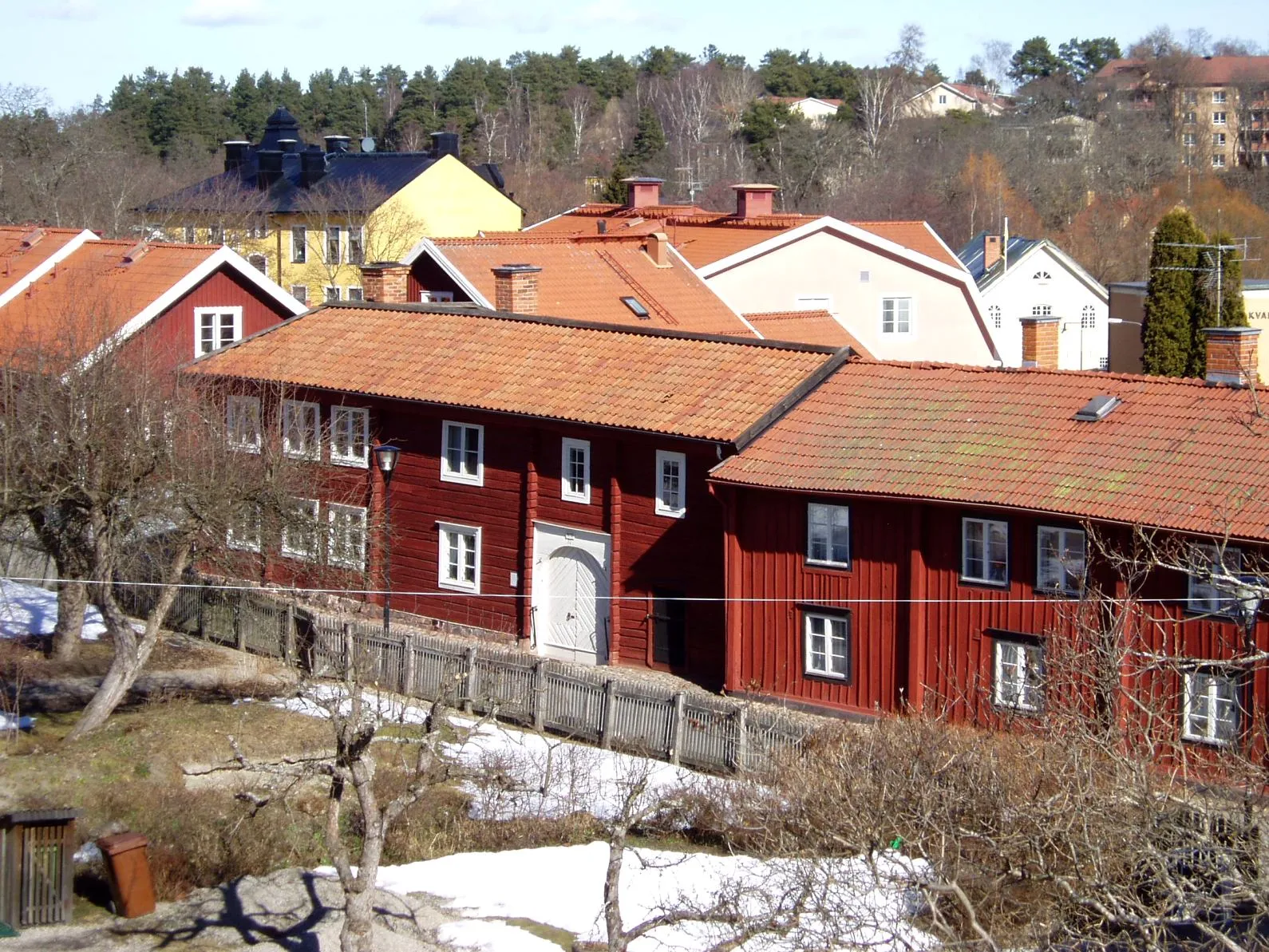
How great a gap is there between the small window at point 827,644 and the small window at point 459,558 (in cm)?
678

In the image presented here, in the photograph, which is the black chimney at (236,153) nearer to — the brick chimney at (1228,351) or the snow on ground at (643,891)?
the brick chimney at (1228,351)

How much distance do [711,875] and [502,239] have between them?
87.2 feet

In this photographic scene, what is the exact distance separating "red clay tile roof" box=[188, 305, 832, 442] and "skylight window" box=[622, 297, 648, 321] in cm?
508

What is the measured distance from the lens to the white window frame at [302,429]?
83.1 feet

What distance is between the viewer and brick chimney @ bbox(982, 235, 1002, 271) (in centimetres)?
5991

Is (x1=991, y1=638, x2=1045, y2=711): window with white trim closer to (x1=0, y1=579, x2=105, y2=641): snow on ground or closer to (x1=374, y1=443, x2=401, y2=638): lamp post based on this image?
(x1=374, y1=443, x2=401, y2=638): lamp post

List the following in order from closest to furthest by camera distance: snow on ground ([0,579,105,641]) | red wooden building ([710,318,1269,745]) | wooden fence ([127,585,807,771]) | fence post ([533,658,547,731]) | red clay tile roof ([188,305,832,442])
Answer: red wooden building ([710,318,1269,745]), wooden fence ([127,585,807,771]), fence post ([533,658,547,731]), red clay tile roof ([188,305,832,442]), snow on ground ([0,579,105,641])

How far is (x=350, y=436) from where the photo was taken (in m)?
27.7

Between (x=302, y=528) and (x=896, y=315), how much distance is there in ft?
80.5

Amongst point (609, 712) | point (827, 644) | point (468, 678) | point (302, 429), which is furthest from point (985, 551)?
point (302, 429)

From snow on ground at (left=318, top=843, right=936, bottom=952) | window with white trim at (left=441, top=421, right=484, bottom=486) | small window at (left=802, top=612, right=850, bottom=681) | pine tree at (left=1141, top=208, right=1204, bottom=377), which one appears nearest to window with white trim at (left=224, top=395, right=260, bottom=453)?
window with white trim at (left=441, top=421, right=484, bottom=486)

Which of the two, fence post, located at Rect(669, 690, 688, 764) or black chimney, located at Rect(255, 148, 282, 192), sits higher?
black chimney, located at Rect(255, 148, 282, 192)

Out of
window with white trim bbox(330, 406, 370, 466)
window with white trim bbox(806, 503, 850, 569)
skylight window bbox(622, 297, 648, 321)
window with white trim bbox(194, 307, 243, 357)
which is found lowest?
window with white trim bbox(806, 503, 850, 569)

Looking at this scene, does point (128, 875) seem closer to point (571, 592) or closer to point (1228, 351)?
point (571, 592)
